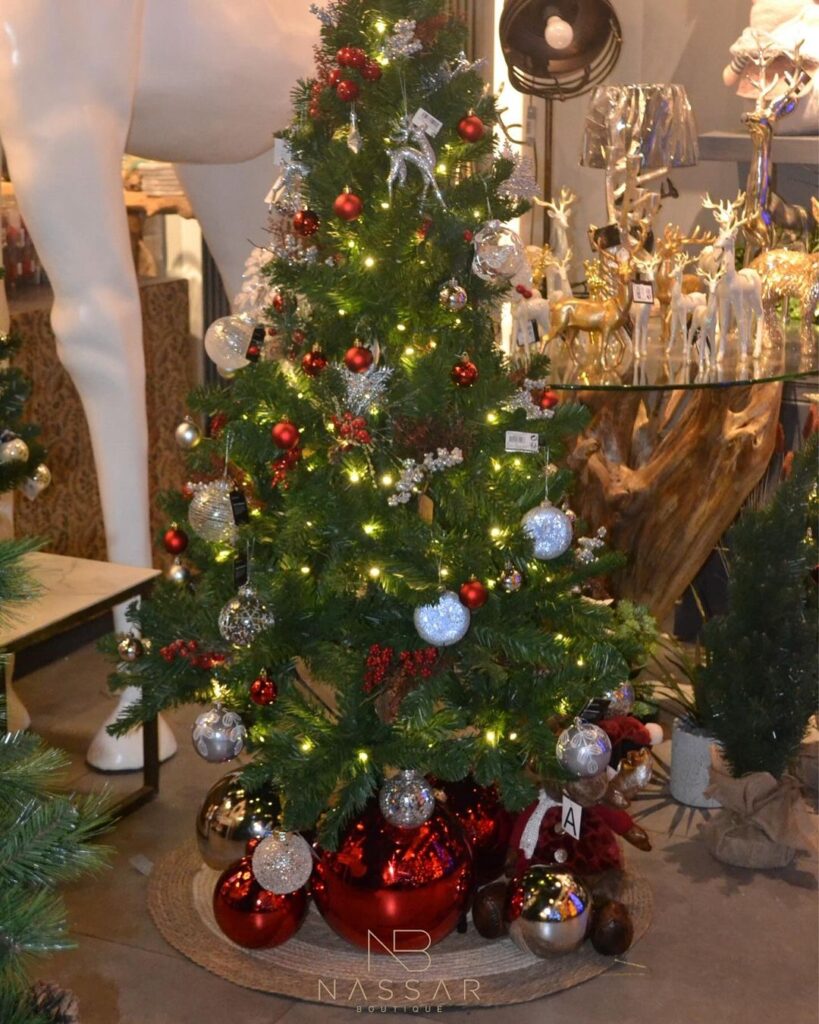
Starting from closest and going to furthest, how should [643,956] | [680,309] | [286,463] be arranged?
[286,463], [643,956], [680,309]

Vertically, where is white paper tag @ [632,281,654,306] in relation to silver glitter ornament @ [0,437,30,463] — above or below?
above

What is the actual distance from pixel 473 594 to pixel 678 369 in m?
0.95

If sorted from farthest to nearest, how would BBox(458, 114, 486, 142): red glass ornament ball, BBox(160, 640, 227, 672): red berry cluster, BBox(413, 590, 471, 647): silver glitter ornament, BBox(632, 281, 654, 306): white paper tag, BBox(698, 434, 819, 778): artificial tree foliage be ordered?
1. BBox(632, 281, 654, 306): white paper tag
2. BBox(698, 434, 819, 778): artificial tree foliage
3. BBox(160, 640, 227, 672): red berry cluster
4. BBox(458, 114, 486, 142): red glass ornament ball
5. BBox(413, 590, 471, 647): silver glitter ornament

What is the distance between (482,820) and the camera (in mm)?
2266

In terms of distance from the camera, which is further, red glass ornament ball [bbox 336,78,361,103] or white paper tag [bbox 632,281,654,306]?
white paper tag [bbox 632,281,654,306]

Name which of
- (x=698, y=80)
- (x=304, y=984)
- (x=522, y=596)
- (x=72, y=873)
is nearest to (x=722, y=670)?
(x=522, y=596)

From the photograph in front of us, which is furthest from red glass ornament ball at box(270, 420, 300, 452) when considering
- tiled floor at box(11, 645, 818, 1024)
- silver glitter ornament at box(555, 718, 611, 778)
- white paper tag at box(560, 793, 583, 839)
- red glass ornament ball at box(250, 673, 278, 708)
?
tiled floor at box(11, 645, 818, 1024)

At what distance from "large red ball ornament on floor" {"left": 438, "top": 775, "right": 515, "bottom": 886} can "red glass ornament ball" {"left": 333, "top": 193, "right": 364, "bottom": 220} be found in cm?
90

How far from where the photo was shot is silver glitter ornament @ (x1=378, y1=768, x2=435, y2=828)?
2035 mm

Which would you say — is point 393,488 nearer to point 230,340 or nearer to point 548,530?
point 548,530

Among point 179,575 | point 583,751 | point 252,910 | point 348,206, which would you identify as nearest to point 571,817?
point 583,751

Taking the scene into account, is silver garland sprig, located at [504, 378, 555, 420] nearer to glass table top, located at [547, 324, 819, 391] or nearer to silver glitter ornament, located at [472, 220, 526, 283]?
silver glitter ornament, located at [472, 220, 526, 283]

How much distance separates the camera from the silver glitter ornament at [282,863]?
203 centimetres

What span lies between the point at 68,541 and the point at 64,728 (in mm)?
666
